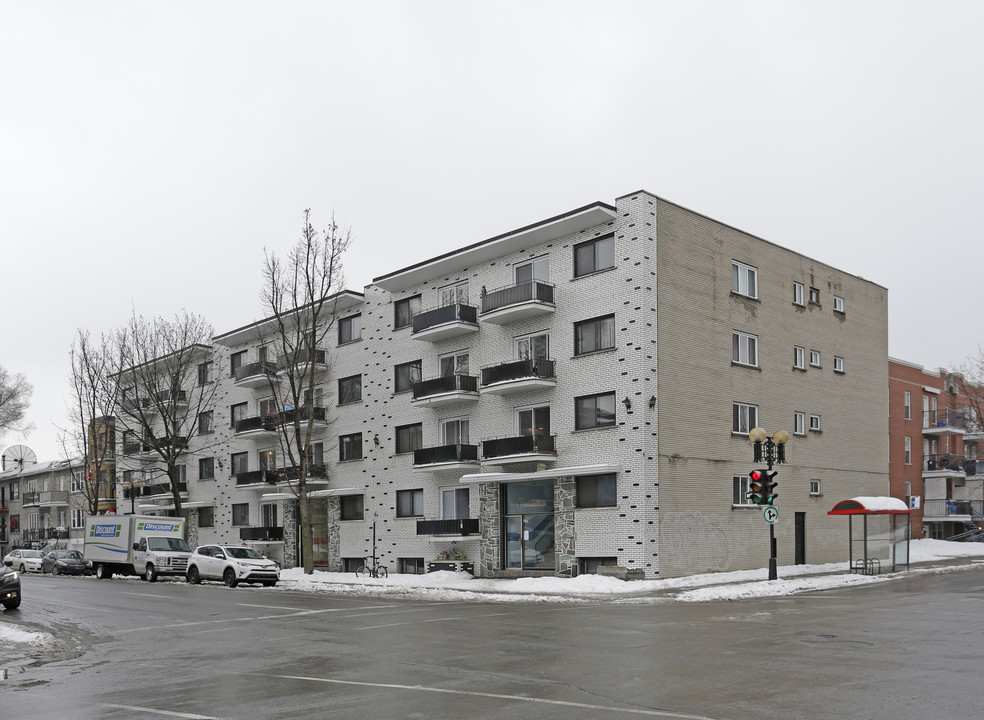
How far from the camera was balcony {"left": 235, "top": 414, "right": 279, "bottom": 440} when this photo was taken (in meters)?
50.3

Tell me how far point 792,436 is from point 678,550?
9.17 metres

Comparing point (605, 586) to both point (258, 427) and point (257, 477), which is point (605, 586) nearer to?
point (257, 477)

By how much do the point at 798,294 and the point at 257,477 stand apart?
2922 centimetres

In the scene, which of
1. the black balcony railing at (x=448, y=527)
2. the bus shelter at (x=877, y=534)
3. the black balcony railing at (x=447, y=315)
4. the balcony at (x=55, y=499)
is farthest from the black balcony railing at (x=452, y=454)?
the balcony at (x=55, y=499)

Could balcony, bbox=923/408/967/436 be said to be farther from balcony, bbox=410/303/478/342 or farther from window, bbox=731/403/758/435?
balcony, bbox=410/303/478/342

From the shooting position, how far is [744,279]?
38.8 metres

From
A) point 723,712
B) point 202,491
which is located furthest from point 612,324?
point 202,491

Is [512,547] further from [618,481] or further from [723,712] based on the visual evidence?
[723,712]

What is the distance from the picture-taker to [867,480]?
4425 cm

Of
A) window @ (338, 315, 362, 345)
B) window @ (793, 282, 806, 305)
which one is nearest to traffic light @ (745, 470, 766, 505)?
window @ (793, 282, 806, 305)

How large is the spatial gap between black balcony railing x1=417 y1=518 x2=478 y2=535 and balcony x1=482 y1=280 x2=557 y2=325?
27.0ft

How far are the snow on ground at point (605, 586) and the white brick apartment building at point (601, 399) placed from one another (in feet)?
5.38

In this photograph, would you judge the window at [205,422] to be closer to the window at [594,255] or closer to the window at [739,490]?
the window at [594,255]

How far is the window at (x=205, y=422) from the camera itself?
59.7 m
